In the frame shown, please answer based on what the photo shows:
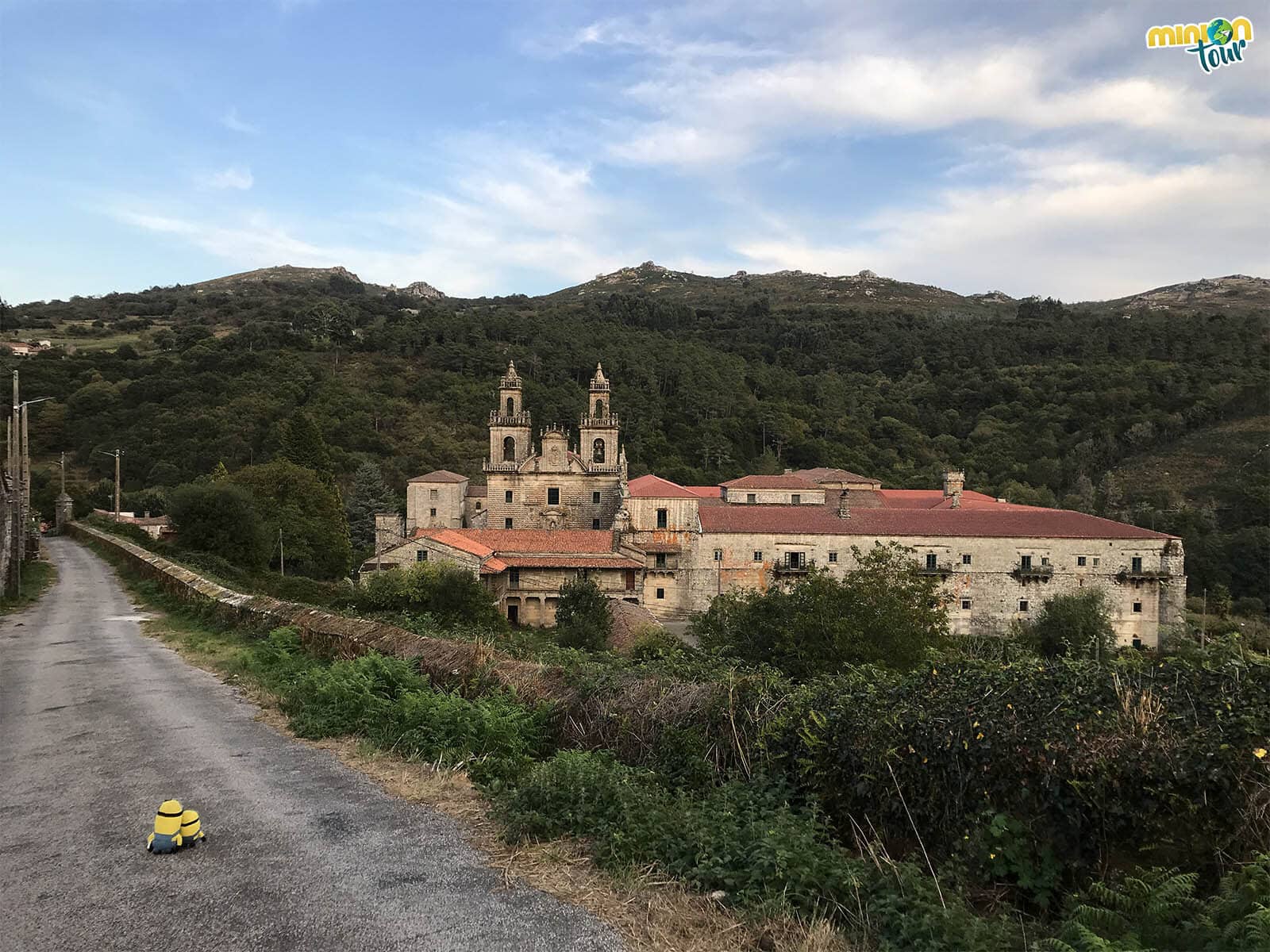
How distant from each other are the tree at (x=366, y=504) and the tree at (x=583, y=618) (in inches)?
1205

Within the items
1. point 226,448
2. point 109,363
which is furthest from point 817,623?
point 109,363

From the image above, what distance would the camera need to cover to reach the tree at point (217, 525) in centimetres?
2959

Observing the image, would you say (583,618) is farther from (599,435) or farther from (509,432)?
(509,432)

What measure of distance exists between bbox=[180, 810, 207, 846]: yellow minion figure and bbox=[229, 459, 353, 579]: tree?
130 feet

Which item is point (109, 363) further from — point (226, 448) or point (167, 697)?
point (167, 697)

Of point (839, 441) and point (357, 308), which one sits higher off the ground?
point (357, 308)

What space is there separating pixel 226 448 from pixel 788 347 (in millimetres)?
92660

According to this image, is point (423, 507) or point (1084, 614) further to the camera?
point (423, 507)

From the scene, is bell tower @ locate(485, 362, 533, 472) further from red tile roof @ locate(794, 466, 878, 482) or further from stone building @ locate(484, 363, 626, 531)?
red tile roof @ locate(794, 466, 878, 482)

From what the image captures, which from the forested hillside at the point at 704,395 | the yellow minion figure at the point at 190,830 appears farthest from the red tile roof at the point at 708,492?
the yellow minion figure at the point at 190,830

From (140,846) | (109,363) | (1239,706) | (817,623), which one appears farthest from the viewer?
(109,363)

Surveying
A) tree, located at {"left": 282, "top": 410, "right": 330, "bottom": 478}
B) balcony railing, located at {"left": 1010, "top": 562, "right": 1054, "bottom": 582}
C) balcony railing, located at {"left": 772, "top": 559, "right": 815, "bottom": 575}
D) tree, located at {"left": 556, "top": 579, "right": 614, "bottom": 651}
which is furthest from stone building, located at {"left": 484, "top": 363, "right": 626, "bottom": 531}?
balcony railing, located at {"left": 1010, "top": 562, "right": 1054, "bottom": 582}

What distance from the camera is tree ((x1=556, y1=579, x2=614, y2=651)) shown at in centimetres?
2881

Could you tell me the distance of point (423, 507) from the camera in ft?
174
